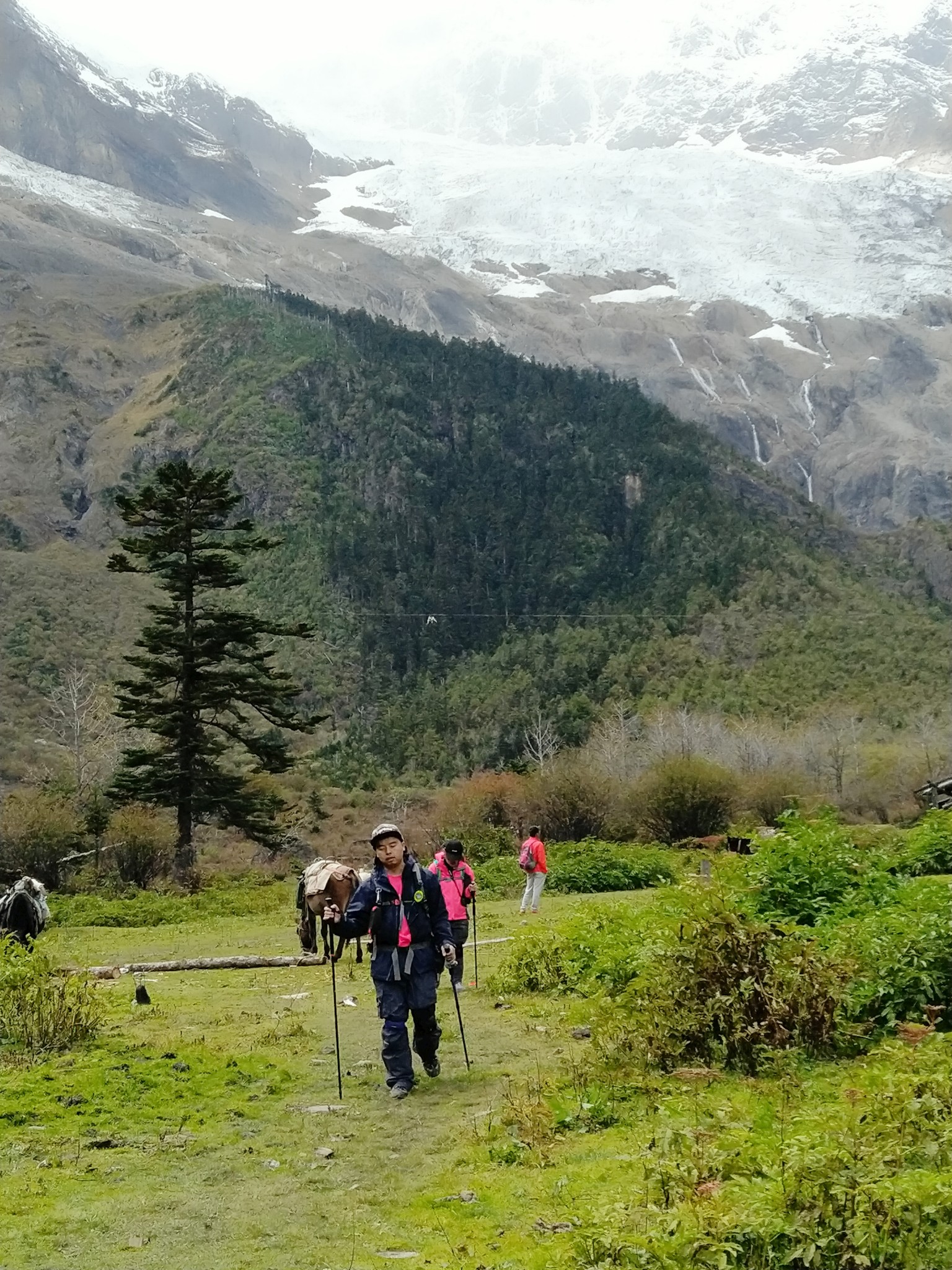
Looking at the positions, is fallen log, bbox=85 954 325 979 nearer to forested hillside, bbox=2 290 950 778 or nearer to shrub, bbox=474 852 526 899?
shrub, bbox=474 852 526 899

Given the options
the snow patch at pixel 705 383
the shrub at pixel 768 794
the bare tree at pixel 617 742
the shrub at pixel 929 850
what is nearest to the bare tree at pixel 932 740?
the shrub at pixel 768 794

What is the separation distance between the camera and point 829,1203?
158 inches

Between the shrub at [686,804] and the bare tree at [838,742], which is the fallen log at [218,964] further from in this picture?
the bare tree at [838,742]

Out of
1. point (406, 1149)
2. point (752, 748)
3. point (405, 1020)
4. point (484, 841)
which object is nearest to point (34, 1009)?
point (405, 1020)

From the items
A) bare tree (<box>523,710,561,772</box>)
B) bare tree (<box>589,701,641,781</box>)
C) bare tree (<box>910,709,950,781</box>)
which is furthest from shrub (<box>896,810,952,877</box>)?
bare tree (<box>523,710,561,772</box>)

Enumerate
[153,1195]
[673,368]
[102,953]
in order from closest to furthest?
[153,1195] → [102,953] → [673,368]

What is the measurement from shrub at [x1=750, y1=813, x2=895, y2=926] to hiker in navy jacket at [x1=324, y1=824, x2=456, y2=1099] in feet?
11.1

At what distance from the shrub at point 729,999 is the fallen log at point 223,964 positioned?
24.5 feet

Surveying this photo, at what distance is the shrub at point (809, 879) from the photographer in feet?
33.3

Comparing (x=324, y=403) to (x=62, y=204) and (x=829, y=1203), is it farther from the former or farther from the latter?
(x=62, y=204)

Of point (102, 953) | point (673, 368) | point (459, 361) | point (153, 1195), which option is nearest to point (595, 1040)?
point (153, 1195)

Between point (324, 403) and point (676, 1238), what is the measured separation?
95.5m

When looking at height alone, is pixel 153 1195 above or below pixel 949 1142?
below

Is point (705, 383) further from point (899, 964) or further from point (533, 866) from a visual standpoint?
→ point (899, 964)
